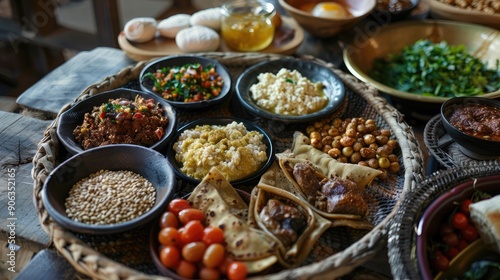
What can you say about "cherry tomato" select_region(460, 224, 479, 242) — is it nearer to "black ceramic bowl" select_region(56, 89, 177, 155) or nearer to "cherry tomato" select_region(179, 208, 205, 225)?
"cherry tomato" select_region(179, 208, 205, 225)

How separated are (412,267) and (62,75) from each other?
2.39 metres

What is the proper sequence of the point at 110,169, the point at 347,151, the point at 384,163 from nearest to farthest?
the point at 110,169
the point at 384,163
the point at 347,151

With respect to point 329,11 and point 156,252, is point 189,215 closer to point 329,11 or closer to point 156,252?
point 156,252

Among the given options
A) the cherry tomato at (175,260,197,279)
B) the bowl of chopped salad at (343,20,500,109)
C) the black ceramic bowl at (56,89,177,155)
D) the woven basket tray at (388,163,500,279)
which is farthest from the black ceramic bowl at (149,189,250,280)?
the bowl of chopped salad at (343,20,500,109)

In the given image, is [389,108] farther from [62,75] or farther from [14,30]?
[14,30]

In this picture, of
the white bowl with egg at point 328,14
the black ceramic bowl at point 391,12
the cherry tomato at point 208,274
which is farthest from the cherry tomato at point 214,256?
the black ceramic bowl at point 391,12

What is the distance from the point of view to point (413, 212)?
1.61 m

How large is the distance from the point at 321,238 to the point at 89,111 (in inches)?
50.0

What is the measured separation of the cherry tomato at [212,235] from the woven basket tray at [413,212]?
22.1 inches

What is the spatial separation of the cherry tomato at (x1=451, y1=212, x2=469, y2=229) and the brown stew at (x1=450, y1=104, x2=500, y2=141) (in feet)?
1.74

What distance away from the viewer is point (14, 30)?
15.3 feet

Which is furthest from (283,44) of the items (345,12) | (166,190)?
(166,190)

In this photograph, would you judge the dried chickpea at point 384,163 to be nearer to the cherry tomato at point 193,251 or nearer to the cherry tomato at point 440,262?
the cherry tomato at point 440,262

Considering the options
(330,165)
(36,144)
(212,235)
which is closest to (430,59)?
(330,165)
